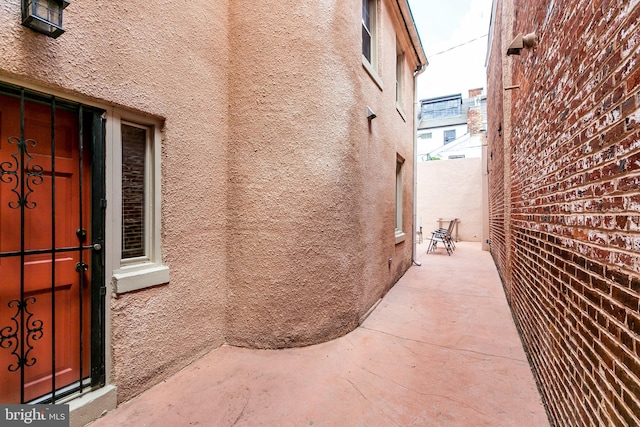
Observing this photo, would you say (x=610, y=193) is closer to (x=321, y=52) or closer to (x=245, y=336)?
(x=321, y=52)

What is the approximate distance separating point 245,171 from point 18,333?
2131mm

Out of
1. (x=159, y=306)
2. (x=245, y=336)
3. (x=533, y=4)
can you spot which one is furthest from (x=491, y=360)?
(x=533, y=4)

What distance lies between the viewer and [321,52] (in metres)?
3.24

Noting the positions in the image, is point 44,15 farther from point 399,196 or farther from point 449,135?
point 449,135

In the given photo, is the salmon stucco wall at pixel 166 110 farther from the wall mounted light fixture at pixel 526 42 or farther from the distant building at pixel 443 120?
the distant building at pixel 443 120

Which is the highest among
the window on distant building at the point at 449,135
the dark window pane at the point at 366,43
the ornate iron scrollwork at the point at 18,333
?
the window on distant building at the point at 449,135

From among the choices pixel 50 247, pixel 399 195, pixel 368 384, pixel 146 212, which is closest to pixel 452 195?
pixel 399 195

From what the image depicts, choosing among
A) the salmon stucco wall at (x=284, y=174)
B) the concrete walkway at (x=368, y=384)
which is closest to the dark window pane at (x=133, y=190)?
the salmon stucco wall at (x=284, y=174)

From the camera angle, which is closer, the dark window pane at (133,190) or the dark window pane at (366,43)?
the dark window pane at (133,190)

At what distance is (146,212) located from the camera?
2547 millimetres

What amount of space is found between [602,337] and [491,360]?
197 centimetres

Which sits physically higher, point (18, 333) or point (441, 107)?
point (441, 107)

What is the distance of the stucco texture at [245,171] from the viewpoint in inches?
94.0

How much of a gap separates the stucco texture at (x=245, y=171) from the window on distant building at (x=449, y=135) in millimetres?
22986
